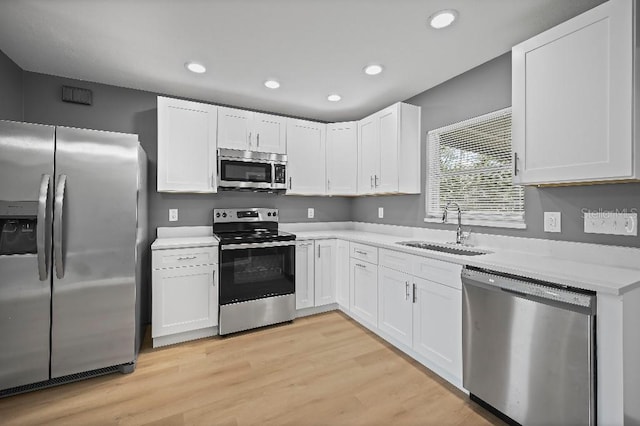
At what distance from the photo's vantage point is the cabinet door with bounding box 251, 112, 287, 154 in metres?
3.31

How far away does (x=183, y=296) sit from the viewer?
107 inches

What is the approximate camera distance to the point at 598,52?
5.17 feet

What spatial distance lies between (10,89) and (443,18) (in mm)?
3510

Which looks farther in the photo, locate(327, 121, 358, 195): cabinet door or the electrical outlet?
locate(327, 121, 358, 195): cabinet door

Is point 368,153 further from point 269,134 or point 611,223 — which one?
point 611,223

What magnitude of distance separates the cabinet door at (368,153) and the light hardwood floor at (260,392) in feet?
5.84

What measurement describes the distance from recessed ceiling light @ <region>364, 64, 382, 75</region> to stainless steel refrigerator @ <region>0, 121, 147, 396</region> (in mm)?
2046

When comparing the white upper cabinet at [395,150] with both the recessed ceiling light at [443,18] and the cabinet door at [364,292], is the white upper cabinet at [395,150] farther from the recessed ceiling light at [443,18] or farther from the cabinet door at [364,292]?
the recessed ceiling light at [443,18]

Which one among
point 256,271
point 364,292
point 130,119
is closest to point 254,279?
point 256,271

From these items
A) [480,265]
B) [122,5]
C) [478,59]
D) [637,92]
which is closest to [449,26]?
[478,59]

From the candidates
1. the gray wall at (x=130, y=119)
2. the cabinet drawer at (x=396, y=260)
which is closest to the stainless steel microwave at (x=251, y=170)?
the gray wall at (x=130, y=119)

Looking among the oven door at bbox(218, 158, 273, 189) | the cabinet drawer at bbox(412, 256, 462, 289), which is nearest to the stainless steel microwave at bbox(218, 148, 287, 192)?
the oven door at bbox(218, 158, 273, 189)

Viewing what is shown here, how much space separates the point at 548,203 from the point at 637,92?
0.82m

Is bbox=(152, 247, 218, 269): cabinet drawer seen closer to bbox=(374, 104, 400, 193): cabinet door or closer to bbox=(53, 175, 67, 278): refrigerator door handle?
bbox=(53, 175, 67, 278): refrigerator door handle
